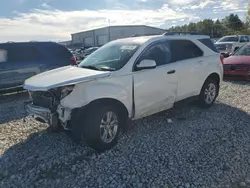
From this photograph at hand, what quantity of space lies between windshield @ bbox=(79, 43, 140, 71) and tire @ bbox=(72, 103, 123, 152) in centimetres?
74

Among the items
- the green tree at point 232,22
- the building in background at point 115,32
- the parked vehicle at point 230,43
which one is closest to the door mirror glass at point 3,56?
the parked vehicle at point 230,43

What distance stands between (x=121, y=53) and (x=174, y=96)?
142 cm

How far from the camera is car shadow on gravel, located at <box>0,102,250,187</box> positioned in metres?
3.09

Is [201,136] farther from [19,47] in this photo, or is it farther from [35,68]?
[19,47]

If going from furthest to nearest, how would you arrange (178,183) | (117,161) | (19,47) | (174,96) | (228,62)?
(228,62)
(19,47)
(174,96)
(117,161)
(178,183)

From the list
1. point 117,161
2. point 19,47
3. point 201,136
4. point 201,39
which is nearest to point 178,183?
point 117,161

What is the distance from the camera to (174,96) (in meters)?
4.86

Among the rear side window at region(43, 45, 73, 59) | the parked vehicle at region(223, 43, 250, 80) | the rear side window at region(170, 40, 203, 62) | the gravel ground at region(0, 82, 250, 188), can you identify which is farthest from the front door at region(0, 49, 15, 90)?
the parked vehicle at region(223, 43, 250, 80)

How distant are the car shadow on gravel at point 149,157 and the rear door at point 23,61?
11.8ft

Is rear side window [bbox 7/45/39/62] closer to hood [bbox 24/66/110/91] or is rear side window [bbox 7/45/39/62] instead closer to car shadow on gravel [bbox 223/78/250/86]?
hood [bbox 24/66/110/91]

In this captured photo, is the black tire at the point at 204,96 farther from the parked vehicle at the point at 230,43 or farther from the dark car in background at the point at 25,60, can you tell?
the parked vehicle at the point at 230,43

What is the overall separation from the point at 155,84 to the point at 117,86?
88cm

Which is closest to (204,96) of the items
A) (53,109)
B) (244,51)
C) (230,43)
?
(53,109)

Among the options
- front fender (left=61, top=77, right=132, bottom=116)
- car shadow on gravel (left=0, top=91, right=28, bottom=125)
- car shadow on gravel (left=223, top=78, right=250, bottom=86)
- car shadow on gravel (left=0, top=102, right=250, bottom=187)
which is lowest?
car shadow on gravel (left=0, top=102, right=250, bottom=187)
